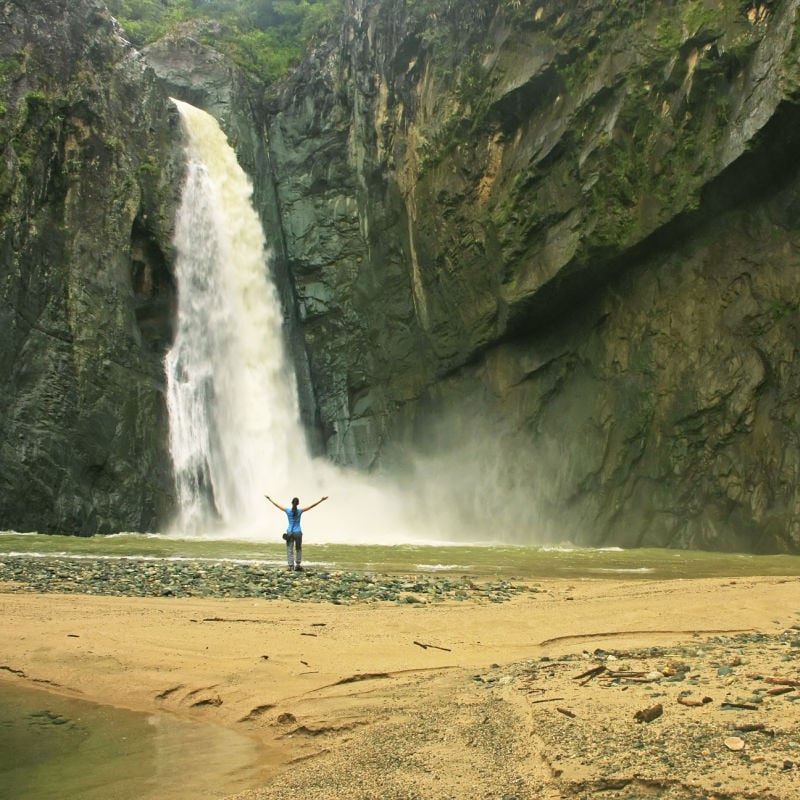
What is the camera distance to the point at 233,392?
2877 centimetres

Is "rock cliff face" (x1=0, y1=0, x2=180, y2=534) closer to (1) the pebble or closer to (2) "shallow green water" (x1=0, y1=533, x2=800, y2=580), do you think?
(2) "shallow green water" (x1=0, y1=533, x2=800, y2=580)

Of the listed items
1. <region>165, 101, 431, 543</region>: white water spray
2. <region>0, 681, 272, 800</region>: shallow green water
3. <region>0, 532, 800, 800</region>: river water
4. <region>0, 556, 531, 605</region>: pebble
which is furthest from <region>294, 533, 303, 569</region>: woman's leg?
<region>165, 101, 431, 543</region>: white water spray

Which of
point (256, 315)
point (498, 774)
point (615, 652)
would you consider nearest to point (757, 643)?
point (615, 652)

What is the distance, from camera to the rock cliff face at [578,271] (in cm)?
1988

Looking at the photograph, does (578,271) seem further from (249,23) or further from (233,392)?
(249,23)

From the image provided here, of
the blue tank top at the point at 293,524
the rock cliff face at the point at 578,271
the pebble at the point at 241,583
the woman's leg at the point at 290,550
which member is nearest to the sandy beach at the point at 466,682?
the pebble at the point at 241,583

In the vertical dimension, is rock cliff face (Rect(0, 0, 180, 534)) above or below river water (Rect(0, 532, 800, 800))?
above

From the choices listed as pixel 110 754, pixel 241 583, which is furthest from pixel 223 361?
pixel 110 754

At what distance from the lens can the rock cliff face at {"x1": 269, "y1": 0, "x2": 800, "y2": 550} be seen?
19.9 m

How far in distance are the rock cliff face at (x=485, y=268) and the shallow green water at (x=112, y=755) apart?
1663 cm

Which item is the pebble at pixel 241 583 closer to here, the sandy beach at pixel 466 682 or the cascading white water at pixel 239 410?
the sandy beach at pixel 466 682

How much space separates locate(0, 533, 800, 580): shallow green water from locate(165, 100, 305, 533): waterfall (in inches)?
218

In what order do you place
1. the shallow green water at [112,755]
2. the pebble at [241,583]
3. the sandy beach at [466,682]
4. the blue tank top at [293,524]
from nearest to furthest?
the sandy beach at [466,682] < the shallow green water at [112,755] < the pebble at [241,583] < the blue tank top at [293,524]

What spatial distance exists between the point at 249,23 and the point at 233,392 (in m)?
24.6
